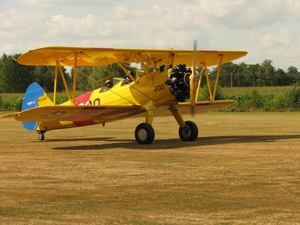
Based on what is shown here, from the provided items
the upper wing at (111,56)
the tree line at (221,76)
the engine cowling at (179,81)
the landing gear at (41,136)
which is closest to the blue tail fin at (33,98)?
the landing gear at (41,136)

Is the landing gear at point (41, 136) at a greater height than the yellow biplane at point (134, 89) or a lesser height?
lesser

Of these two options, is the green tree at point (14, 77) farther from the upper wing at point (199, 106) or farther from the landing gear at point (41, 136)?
the upper wing at point (199, 106)

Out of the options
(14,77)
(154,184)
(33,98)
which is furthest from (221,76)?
(154,184)

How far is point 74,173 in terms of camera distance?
1046cm

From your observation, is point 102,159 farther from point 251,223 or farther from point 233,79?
point 233,79

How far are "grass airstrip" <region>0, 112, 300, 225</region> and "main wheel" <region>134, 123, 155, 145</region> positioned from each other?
0.32m

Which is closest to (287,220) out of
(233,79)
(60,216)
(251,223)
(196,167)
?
(251,223)

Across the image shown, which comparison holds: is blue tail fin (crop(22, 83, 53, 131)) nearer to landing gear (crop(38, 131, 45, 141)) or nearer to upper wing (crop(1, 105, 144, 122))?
landing gear (crop(38, 131, 45, 141))

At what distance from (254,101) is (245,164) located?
34.7m

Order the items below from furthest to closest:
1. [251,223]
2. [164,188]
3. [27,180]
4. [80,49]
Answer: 1. [80,49]
2. [27,180]
3. [164,188]
4. [251,223]

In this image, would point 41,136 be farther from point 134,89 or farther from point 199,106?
point 199,106

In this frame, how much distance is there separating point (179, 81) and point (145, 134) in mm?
1559

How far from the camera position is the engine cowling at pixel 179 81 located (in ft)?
50.4

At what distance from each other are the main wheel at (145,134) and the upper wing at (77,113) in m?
0.71
